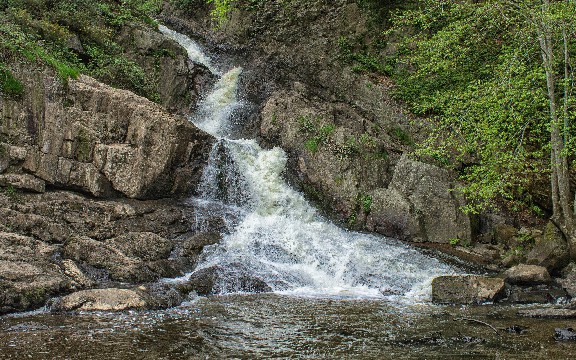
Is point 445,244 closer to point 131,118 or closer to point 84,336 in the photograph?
point 131,118

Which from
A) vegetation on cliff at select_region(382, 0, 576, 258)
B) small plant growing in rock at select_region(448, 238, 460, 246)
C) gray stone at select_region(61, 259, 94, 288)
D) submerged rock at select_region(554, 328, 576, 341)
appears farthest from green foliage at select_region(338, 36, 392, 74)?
submerged rock at select_region(554, 328, 576, 341)

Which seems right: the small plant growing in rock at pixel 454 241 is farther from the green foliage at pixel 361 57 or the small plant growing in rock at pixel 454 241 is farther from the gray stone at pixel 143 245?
the green foliage at pixel 361 57

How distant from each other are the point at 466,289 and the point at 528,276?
92.6 inches

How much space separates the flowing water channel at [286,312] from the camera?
25.2 ft

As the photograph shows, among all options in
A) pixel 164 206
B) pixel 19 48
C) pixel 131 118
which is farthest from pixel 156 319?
pixel 19 48

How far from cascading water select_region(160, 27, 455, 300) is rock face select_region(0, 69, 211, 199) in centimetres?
177

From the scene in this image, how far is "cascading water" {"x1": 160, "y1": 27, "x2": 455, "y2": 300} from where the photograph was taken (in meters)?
13.3

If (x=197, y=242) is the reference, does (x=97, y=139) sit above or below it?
above

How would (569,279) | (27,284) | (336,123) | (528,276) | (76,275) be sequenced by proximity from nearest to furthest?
(27,284) → (76,275) → (569,279) → (528,276) → (336,123)

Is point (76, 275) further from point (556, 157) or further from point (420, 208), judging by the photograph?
point (556, 157)

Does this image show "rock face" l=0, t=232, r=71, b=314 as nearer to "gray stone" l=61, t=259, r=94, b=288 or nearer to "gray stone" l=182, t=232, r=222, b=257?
"gray stone" l=61, t=259, r=94, b=288

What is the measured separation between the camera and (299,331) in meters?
8.87

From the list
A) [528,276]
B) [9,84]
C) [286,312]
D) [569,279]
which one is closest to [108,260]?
[286,312]

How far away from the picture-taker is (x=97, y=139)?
15.7 m
